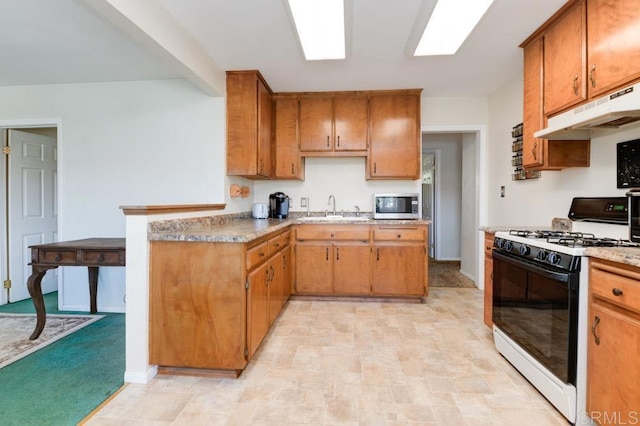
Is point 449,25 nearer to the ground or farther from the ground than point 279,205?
farther from the ground

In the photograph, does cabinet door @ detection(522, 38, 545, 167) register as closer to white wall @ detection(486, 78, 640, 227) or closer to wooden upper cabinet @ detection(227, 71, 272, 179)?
white wall @ detection(486, 78, 640, 227)

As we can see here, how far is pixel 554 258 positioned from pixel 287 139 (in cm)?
287

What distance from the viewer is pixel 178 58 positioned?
2264mm

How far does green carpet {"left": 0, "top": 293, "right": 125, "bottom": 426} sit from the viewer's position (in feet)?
5.33

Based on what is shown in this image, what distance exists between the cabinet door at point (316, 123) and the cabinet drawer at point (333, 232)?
965 millimetres

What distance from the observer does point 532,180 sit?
290 cm

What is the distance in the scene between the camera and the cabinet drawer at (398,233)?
3271 millimetres

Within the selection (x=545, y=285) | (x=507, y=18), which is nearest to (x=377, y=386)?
(x=545, y=285)

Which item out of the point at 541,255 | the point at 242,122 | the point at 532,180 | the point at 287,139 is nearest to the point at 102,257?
the point at 242,122

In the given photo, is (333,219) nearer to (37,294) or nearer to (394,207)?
(394,207)

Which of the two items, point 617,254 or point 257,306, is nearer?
point 617,254

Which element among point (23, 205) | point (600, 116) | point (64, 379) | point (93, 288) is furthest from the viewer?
point (23, 205)

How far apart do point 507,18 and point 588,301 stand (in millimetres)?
1922

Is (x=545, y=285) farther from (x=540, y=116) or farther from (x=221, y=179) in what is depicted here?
(x=221, y=179)
